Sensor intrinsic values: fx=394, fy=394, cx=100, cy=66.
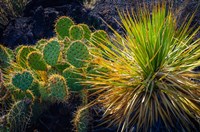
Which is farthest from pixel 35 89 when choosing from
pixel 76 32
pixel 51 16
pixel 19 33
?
pixel 51 16

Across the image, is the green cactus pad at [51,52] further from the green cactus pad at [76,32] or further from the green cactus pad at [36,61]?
the green cactus pad at [76,32]

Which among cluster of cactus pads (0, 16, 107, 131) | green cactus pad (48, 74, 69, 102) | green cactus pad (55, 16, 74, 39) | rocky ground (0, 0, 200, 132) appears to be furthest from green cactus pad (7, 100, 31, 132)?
rocky ground (0, 0, 200, 132)

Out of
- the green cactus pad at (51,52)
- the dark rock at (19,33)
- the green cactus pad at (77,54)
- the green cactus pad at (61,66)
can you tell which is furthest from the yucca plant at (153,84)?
the dark rock at (19,33)

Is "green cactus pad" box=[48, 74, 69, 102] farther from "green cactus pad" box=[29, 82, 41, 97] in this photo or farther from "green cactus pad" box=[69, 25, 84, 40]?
"green cactus pad" box=[69, 25, 84, 40]

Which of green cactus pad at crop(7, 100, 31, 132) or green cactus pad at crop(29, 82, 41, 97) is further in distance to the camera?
green cactus pad at crop(29, 82, 41, 97)

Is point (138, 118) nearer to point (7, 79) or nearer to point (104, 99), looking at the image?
point (104, 99)

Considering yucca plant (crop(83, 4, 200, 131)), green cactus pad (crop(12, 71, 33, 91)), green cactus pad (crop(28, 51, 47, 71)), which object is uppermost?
green cactus pad (crop(28, 51, 47, 71))

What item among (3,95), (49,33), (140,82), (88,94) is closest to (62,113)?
(88,94)
